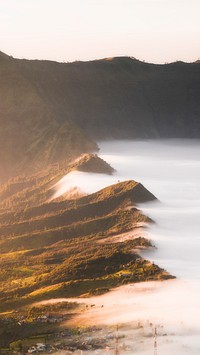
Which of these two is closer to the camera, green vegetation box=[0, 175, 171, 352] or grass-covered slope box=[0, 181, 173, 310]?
green vegetation box=[0, 175, 171, 352]

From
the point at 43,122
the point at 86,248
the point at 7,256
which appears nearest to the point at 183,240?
the point at 86,248

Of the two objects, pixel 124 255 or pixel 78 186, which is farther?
pixel 78 186

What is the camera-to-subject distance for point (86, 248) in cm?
10244

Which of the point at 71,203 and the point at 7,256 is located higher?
the point at 71,203

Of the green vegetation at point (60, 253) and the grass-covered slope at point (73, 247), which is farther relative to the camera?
the grass-covered slope at point (73, 247)

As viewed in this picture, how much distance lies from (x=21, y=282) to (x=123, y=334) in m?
31.0

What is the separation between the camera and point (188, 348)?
60.8 metres

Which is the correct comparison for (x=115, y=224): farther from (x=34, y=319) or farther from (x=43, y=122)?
(x=43, y=122)

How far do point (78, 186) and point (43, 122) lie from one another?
68555mm

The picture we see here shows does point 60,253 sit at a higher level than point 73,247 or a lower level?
lower

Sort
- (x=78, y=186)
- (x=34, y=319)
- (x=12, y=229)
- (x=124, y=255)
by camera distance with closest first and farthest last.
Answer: (x=34, y=319) < (x=124, y=255) < (x=12, y=229) < (x=78, y=186)

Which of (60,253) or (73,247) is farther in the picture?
(73,247)

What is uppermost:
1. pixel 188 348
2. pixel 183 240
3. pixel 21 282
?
pixel 183 240

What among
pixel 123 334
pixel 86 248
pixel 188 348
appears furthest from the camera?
pixel 86 248
